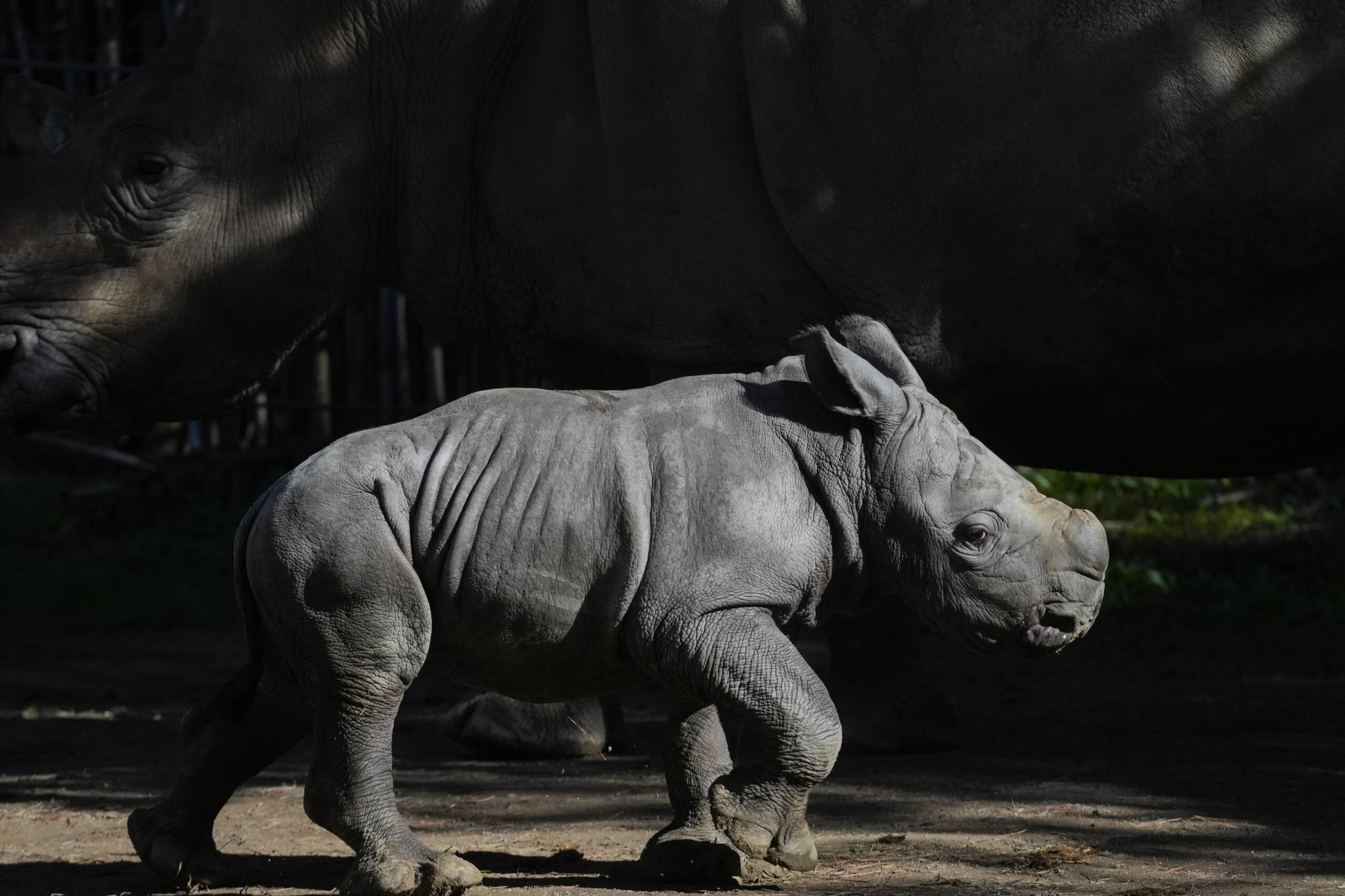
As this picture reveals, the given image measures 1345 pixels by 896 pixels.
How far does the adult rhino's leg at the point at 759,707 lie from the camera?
302 centimetres

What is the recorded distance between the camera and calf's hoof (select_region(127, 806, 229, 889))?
3.38 metres

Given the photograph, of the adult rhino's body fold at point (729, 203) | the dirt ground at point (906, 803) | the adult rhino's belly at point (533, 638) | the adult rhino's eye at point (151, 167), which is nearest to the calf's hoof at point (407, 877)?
the dirt ground at point (906, 803)

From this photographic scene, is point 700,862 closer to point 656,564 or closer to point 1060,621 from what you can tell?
point 656,564

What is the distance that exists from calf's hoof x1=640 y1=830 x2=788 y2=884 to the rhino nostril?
0.66 meters

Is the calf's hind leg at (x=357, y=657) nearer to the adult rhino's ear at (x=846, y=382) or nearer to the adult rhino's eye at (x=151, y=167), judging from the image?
the adult rhino's ear at (x=846, y=382)

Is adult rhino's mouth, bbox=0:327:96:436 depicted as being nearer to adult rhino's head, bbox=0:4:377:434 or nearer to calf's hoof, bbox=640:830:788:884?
adult rhino's head, bbox=0:4:377:434

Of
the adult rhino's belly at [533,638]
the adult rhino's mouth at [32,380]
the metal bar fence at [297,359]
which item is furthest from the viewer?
the metal bar fence at [297,359]

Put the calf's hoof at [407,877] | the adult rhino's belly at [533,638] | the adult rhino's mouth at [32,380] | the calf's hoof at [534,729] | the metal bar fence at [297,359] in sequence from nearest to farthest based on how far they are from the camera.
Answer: the calf's hoof at [407,877], the adult rhino's belly at [533,638], the adult rhino's mouth at [32,380], the calf's hoof at [534,729], the metal bar fence at [297,359]

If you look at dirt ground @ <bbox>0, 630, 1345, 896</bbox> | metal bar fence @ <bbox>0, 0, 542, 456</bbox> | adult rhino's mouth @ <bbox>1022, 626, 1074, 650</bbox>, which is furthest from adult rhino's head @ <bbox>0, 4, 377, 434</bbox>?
metal bar fence @ <bbox>0, 0, 542, 456</bbox>

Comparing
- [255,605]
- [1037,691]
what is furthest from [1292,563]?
[255,605]

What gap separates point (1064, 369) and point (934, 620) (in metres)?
1.26

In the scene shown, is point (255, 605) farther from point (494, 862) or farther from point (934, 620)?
point (934, 620)

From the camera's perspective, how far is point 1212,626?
770 centimetres

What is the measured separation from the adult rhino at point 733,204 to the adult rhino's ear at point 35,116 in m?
0.01
